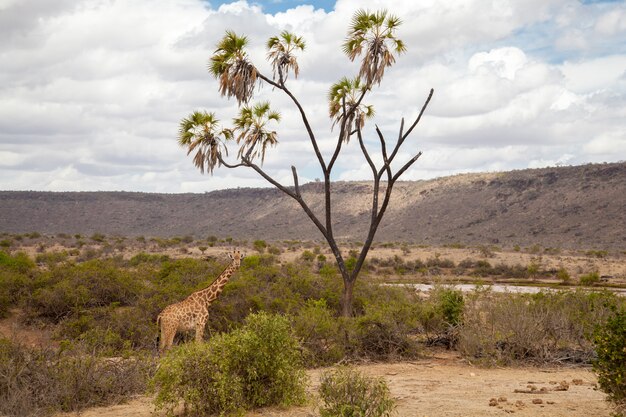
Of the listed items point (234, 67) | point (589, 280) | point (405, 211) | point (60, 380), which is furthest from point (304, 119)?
point (405, 211)

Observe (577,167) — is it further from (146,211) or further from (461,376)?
(461,376)

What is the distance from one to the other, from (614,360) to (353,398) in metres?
3.57

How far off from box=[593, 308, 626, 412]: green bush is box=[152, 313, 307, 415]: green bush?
13.4ft

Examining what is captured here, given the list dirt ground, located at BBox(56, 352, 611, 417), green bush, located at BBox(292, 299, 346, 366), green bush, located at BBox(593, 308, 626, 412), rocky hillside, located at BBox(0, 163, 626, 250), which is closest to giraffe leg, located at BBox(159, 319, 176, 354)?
green bush, located at BBox(292, 299, 346, 366)

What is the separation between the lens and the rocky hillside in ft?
229

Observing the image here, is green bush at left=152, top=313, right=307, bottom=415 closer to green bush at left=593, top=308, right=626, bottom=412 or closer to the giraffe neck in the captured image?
the giraffe neck

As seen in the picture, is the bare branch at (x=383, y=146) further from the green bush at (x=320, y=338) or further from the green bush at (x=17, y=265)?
the green bush at (x=17, y=265)

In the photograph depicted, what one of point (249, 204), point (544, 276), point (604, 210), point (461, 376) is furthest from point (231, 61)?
point (249, 204)

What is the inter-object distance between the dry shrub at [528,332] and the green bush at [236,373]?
5176 mm

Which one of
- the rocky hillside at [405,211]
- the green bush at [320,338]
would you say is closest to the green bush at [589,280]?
the rocky hillside at [405,211]

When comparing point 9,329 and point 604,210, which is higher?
point 604,210

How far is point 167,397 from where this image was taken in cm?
895

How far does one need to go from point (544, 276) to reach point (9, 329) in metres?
34.5

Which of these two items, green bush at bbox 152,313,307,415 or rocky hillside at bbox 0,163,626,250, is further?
rocky hillside at bbox 0,163,626,250
